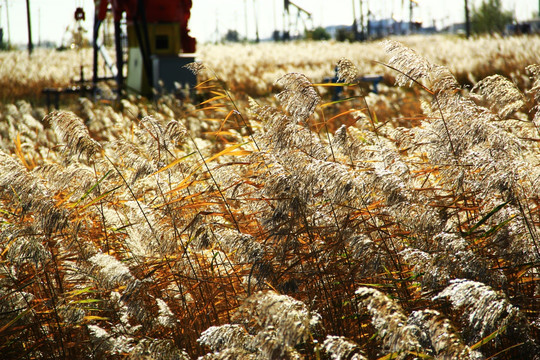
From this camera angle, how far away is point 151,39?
16391 mm

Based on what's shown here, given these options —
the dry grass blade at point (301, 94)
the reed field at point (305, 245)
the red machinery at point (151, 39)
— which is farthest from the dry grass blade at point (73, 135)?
the red machinery at point (151, 39)

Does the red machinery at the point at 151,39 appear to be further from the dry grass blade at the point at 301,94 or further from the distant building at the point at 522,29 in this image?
the distant building at the point at 522,29

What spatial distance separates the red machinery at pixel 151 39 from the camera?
1573cm

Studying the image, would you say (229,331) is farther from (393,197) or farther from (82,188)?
(82,188)

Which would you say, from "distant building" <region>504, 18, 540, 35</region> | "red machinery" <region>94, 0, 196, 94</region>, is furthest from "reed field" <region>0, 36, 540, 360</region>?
"distant building" <region>504, 18, 540, 35</region>

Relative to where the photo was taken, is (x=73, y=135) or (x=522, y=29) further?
(x=522, y=29)

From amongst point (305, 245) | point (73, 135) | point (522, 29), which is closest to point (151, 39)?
point (73, 135)

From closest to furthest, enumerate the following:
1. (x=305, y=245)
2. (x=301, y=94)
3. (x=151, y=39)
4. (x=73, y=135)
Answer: (x=301, y=94)
(x=73, y=135)
(x=305, y=245)
(x=151, y=39)

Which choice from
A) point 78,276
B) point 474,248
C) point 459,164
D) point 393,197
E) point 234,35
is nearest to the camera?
point 393,197

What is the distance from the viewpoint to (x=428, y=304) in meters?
2.60

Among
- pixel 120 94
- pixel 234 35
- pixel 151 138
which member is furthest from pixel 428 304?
pixel 234 35

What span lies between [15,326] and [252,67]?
20332 millimetres

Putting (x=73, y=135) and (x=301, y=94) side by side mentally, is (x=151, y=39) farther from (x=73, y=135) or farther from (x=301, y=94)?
(x=301, y=94)

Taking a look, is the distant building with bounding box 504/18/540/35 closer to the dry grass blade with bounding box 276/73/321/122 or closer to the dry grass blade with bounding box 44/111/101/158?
the dry grass blade with bounding box 276/73/321/122
